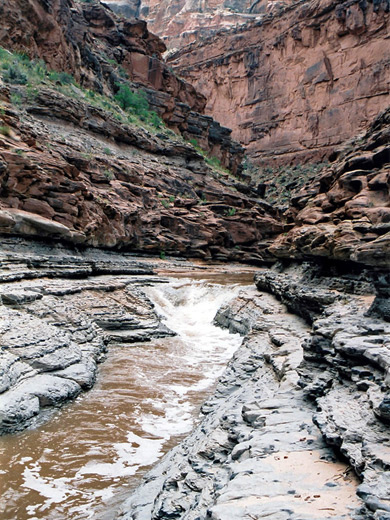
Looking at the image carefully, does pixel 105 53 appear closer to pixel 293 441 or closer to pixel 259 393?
pixel 259 393

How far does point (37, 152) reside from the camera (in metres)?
17.1

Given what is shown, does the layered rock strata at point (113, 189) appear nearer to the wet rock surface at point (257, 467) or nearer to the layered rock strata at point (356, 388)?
the wet rock surface at point (257, 467)

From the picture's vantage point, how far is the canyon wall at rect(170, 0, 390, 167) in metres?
47.2

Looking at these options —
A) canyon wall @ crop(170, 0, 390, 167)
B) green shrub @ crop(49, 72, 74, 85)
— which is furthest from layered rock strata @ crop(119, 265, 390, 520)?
canyon wall @ crop(170, 0, 390, 167)

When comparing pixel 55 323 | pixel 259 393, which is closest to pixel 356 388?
pixel 259 393

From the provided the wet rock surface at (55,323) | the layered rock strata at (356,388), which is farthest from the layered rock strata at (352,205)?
the wet rock surface at (55,323)

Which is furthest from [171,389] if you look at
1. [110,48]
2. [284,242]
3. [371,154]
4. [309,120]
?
[309,120]

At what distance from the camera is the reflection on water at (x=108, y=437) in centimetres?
482

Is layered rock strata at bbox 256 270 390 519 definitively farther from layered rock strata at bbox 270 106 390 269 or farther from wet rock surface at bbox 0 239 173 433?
wet rock surface at bbox 0 239 173 433

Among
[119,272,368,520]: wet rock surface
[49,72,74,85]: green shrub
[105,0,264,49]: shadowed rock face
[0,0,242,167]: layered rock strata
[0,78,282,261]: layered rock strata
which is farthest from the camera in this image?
[105,0,264,49]: shadowed rock face

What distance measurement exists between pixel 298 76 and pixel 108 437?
5615 cm

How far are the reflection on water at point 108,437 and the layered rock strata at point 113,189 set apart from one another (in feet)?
24.2

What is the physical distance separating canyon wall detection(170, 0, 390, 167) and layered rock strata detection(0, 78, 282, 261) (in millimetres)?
17609

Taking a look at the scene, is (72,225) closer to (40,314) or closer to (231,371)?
(40,314)
